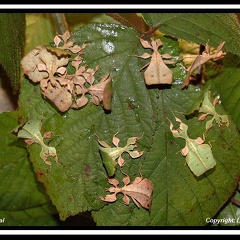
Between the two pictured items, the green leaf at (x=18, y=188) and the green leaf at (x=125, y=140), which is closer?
the green leaf at (x=125, y=140)

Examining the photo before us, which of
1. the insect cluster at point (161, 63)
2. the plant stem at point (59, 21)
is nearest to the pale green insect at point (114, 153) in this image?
the insect cluster at point (161, 63)

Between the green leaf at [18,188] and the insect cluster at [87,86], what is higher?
the insect cluster at [87,86]

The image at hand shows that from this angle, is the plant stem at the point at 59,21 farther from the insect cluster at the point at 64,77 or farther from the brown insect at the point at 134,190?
the brown insect at the point at 134,190

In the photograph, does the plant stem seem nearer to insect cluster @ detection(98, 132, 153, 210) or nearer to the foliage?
the foliage

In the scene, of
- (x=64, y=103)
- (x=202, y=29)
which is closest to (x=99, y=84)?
(x=64, y=103)

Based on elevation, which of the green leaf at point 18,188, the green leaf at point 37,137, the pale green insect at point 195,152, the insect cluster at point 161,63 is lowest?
the green leaf at point 18,188

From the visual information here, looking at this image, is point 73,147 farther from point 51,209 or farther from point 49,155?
point 51,209

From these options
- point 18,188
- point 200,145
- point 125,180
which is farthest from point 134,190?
point 18,188
